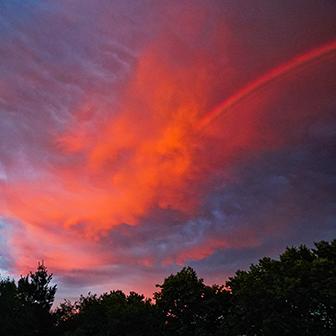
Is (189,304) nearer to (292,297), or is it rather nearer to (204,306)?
(204,306)

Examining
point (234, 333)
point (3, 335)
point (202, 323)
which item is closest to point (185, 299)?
point (202, 323)

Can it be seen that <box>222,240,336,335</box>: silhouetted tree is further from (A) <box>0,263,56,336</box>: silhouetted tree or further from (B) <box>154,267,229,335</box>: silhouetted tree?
(A) <box>0,263,56,336</box>: silhouetted tree

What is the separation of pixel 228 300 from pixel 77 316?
26200mm

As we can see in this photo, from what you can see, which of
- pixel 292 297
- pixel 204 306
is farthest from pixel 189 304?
pixel 292 297

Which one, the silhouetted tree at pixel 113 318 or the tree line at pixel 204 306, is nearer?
the tree line at pixel 204 306

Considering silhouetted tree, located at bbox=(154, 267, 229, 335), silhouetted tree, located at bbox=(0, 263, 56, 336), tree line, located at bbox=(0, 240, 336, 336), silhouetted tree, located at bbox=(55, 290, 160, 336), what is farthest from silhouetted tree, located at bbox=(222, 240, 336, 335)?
silhouetted tree, located at bbox=(0, 263, 56, 336)

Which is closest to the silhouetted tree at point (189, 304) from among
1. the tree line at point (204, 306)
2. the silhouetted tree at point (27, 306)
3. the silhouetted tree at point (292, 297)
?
the tree line at point (204, 306)

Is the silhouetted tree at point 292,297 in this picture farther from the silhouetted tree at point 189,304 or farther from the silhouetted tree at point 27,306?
the silhouetted tree at point 27,306

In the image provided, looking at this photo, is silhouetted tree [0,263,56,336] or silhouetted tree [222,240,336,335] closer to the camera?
silhouetted tree [222,240,336,335]

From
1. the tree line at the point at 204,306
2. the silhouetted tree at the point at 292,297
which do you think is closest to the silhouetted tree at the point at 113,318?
the tree line at the point at 204,306

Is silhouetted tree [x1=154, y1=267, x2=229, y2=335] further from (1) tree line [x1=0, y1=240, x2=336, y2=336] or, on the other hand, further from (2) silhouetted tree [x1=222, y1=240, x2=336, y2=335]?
(2) silhouetted tree [x1=222, y1=240, x2=336, y2=335]

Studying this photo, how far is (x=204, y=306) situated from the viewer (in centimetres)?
5488

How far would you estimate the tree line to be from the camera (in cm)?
A: 4109

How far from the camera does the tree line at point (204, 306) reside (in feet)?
135
